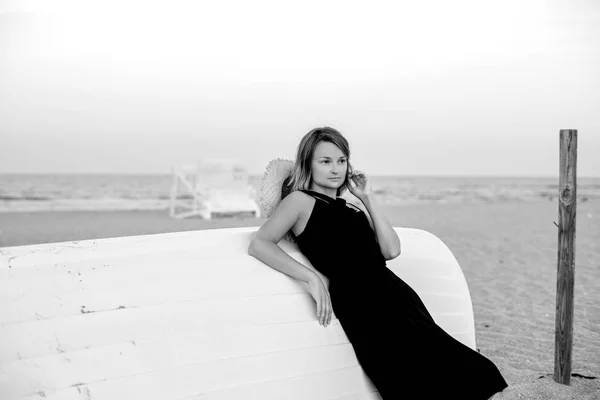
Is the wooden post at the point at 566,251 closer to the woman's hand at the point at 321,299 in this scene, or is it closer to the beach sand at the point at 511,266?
the beach sand at the point at 511,266

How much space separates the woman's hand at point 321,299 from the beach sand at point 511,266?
45 centimetres

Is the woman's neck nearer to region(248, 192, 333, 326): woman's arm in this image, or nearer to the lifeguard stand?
region(248, 192, 333, 326): woman's arm

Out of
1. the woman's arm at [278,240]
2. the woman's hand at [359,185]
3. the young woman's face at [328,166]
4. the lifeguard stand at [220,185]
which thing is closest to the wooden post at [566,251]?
the woman's hand at [359,185]

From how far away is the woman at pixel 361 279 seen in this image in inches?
82.9

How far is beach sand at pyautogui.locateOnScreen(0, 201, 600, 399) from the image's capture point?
11.9 ft

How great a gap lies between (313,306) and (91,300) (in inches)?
33.0

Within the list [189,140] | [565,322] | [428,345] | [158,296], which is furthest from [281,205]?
[189,140]

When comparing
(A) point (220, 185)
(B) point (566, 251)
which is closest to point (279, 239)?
(B) point (566, 251)

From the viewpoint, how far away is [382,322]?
2207mm

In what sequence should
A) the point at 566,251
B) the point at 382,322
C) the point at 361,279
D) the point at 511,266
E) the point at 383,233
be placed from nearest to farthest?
the point at 382,322
the point at 361,279
the point at 383,233
the point at 566,251
the point at 511,266

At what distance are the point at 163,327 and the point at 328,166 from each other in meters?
0.99

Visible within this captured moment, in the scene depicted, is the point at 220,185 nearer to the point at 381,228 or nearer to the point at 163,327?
the point at 381,228

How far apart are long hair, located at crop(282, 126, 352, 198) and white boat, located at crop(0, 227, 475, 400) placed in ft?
0.97

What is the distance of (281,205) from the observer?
236cm
